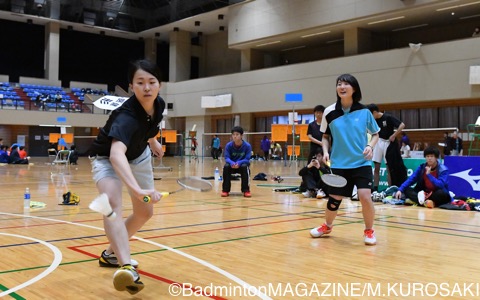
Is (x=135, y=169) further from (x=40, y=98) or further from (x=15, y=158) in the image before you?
(x=40, y=98)

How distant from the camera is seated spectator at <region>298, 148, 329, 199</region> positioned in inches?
412

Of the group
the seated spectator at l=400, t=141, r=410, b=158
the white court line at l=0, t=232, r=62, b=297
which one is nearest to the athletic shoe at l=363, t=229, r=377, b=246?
the white court line at l=0, t=232, r=62, b=297

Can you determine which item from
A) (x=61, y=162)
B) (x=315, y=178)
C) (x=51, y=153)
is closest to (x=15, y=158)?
(x=61, y=162)

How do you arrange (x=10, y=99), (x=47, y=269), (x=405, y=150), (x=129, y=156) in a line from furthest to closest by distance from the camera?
(x=10, y=99) < (x=405, y=150) < (x=47, y=269) < (x=129, y=156)

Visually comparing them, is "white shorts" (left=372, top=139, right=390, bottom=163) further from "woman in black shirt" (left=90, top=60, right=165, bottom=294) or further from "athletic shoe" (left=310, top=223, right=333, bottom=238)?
"woman in black shirt" (left=90, top=60, right=165, bottom=294)

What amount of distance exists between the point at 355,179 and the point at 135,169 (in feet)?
8.63

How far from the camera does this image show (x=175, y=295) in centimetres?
326

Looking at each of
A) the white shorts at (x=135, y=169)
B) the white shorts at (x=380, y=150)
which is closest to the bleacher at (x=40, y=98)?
the white shorts at (x=380, y=150)

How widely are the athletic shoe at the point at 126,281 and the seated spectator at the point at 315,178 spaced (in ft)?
24.7

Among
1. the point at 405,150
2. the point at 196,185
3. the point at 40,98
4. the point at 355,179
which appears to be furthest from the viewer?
the point at 40,98

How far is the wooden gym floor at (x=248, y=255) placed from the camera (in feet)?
11.1

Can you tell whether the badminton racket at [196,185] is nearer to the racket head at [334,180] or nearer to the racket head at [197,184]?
the racket head at [197,184]

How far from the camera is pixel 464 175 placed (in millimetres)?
9328

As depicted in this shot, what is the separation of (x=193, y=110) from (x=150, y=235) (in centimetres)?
3521
